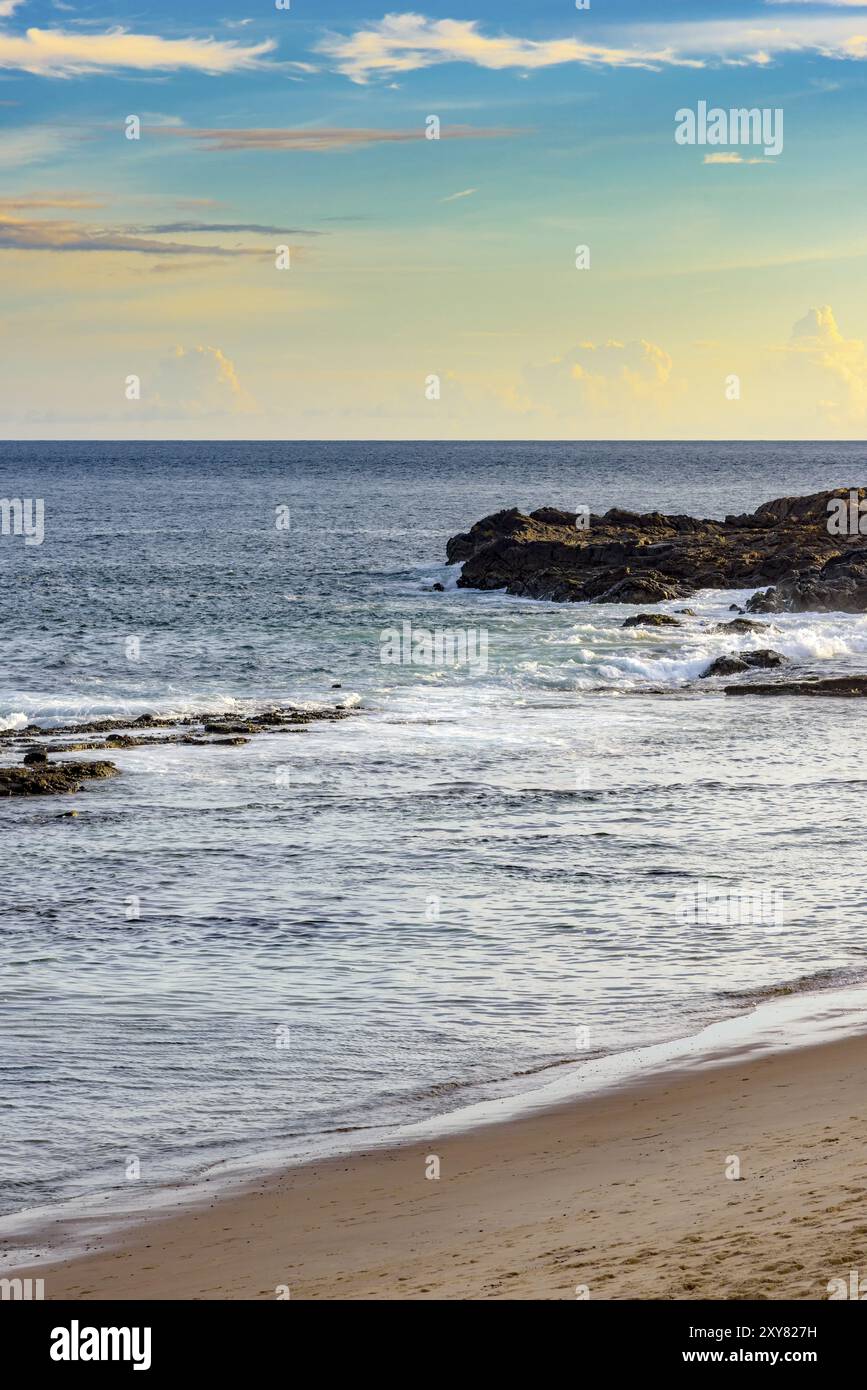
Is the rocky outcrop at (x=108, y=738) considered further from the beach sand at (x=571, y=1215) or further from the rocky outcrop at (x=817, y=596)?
the rocky outcrop at (x=817, y=596)

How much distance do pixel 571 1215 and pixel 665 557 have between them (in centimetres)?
5038

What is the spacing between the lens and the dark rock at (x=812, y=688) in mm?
35062

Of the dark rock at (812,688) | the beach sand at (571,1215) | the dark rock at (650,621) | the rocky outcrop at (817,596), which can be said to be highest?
the rocky outcrop at (817,596)

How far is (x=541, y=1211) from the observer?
9523 mm

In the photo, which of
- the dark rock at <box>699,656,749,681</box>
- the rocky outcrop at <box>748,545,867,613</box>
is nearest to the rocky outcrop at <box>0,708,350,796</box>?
the dark rock at <box>699,656,749,681</box>

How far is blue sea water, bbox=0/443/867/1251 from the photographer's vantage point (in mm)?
12734

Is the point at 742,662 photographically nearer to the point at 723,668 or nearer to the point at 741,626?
the point at 723,668

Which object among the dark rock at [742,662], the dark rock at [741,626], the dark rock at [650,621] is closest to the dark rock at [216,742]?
the dark rock at [742,662]

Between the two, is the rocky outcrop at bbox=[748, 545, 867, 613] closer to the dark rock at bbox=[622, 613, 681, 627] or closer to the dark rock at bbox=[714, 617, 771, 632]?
the dark rock at bbox=[714, 617, 771, 632]

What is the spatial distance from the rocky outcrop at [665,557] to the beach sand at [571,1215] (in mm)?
38703

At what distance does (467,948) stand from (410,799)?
8125 mm

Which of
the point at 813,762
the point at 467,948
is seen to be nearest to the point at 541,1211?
the point at 467,948
